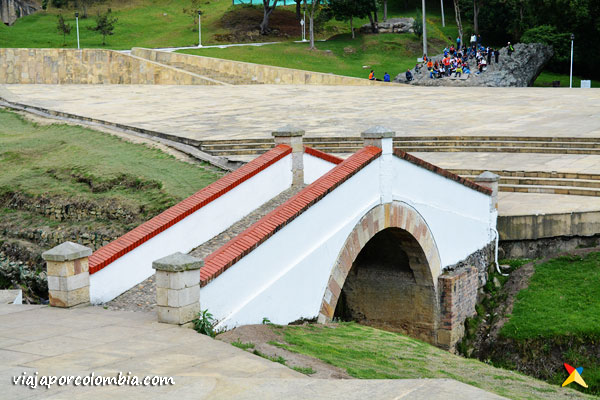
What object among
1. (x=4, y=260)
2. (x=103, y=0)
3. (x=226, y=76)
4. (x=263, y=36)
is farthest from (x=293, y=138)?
(x=103, y=0)

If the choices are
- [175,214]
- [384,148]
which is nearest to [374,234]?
[384,148]

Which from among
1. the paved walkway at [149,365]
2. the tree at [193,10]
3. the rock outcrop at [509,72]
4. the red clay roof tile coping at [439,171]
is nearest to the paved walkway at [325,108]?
the rock outcrop at [509,72]

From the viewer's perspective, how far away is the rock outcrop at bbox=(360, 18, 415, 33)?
1991 inches

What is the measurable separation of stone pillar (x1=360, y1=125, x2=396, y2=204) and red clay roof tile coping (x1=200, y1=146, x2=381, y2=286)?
0.16 meters

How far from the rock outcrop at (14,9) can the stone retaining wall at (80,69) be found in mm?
21239

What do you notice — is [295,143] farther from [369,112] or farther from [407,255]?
[369,112]

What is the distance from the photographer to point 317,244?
10.8 meters

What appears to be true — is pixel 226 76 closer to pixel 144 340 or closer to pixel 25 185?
pixel 25 185

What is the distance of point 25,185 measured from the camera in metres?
18.2

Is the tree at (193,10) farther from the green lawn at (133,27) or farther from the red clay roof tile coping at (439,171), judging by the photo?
the red clay roof tile coping at (439,171)

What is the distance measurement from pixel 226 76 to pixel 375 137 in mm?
28258

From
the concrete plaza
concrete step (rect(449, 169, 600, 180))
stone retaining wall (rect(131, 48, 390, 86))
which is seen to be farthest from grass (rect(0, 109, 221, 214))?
stone retaining wall (rect(131, 48, 390, 86))

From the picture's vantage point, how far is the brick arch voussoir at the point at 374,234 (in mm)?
11094

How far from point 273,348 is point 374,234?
4.51 metres
